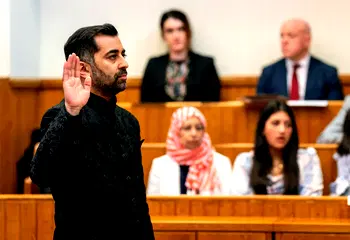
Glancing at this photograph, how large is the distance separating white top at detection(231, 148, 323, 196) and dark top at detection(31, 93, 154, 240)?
113 cm

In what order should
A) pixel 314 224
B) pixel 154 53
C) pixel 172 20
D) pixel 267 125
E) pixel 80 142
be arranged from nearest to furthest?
pixel 80 142 → pixel 314 224 → pixel 267 125 → pixel 172 20 → pixel 154 53

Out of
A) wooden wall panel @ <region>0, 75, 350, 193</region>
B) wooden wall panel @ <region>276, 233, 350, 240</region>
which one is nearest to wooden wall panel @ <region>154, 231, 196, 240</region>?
wooden wall panel @ <region>276, 233, 350, 240</region>

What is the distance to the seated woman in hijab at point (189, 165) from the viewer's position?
2.56m

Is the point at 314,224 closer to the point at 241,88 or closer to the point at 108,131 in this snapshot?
the point at 108,131

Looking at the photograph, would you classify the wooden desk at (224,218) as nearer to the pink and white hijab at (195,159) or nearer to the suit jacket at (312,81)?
the pink and white hijab at (195,159)

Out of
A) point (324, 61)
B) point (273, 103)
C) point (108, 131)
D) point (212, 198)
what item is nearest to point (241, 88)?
point (324, 61)

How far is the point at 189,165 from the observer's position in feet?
8.55

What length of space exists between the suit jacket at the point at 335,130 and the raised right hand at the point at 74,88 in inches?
64.1

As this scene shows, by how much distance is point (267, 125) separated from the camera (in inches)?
101

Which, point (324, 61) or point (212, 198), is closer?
point (212, 198)

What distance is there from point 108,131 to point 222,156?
1.28 meters

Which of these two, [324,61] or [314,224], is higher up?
[324,61]

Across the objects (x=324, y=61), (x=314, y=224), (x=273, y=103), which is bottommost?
(x=314, y=224)

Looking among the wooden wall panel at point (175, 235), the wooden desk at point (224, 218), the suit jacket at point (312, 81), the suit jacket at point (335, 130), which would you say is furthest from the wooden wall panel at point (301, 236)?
the suit jacket at point (312, 81)
